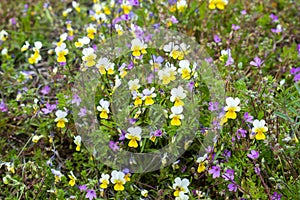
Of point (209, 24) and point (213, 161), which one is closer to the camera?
point (213, 161)

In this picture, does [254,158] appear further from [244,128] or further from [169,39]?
[169,39]

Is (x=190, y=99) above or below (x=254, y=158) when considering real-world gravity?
above

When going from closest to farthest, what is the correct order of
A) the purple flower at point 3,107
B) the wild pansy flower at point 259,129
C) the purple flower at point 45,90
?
the wild pansy flower at point 259,129 < the purple flower at point 3,107 < the purple flower at point 45,90

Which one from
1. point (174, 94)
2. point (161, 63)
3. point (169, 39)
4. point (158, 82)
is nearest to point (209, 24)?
point (169, 39)

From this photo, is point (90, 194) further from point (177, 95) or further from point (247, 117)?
point (247, 117)

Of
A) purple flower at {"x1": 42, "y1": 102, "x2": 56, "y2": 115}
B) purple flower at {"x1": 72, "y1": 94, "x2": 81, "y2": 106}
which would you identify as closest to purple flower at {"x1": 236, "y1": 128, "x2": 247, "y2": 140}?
purple flower at {"x1": 72, "y1": 94, "x2": 81, "y2": 106}

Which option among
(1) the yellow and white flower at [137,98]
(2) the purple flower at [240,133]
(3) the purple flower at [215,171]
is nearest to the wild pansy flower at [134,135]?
(1) the yellow and white flower at [137,98]

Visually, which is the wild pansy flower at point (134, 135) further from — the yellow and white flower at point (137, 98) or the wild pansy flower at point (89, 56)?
the wild pansy flower at point (89, 56)
